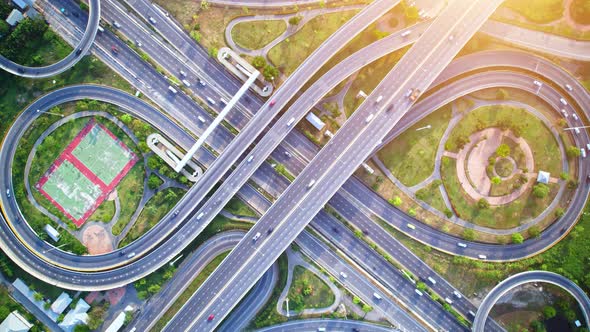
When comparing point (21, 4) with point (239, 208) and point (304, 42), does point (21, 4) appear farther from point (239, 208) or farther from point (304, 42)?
point (239, 208)

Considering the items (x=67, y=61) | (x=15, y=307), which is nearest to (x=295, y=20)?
(x=67, y=61)

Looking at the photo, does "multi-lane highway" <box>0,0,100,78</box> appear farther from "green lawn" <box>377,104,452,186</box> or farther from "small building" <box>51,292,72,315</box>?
"green lawn" <box>377,104,452,186</box>

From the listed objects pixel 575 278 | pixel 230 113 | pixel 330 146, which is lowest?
pixel 230 113

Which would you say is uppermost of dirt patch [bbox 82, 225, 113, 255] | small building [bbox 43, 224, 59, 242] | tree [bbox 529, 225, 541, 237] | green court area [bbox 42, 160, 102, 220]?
tree [bbox 529, 225, 541, 237]

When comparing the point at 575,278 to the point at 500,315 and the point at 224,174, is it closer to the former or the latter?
the point at 500,315

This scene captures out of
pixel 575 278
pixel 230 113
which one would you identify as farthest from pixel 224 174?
pixel 575 278

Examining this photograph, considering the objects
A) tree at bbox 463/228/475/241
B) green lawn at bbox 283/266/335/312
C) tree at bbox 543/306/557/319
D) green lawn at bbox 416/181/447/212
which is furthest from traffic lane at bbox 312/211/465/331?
tree at bbox 543/306/557/319
